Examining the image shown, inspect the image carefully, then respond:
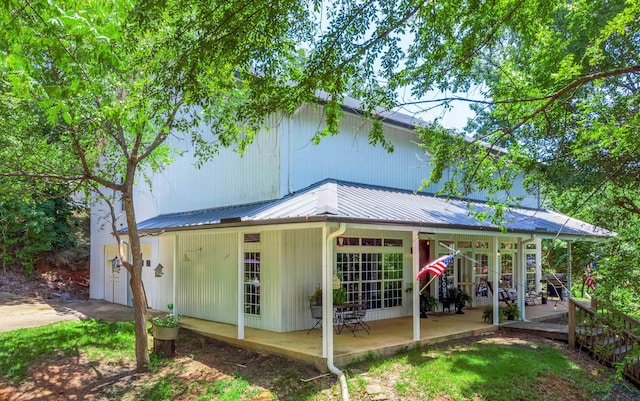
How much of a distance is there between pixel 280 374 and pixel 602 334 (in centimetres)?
723

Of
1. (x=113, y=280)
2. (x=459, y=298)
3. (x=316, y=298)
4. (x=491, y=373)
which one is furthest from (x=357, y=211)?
(x=113, y=280)

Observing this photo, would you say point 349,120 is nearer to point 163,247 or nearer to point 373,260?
point 373,260

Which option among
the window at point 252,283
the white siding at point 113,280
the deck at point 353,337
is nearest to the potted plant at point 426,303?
the deck at point 353,337

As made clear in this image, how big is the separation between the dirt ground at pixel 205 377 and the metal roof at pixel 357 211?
269cm

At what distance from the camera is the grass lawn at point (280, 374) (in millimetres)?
7270

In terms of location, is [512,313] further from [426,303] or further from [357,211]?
[357,211]

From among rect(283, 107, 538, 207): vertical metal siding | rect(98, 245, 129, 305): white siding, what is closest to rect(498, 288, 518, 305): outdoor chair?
rect(283, 107, 538, 207): vertical metal siding

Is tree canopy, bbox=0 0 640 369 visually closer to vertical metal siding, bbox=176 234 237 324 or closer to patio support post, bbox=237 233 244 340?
patio support post, bbox=237 233 244 340

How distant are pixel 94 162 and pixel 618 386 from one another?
497 inches

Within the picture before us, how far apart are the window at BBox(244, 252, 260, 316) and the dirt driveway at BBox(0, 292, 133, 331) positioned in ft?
14.2

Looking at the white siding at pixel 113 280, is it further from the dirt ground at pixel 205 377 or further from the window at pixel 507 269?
the window at pixel 507 269

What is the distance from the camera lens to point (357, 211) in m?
8.63

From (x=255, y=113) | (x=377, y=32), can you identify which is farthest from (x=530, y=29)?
(x=255, y=113)

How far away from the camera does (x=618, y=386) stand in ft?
28.8
